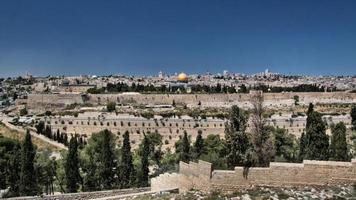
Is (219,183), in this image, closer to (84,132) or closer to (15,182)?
(15,182)

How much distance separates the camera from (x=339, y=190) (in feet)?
45.9

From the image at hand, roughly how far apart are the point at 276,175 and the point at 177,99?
81.0 meters

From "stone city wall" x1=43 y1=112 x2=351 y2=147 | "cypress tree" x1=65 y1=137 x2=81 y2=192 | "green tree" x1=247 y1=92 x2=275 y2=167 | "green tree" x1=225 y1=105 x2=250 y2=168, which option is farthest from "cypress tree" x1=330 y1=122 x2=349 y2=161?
"stone city wall" x1=43 y1=112 x2=351 y2=147

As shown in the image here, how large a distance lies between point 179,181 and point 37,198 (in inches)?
263

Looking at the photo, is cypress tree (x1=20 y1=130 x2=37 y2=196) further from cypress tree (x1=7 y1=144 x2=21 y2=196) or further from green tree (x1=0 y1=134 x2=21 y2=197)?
cypress tree (x1=7 y1=144 x2=21 y2=196)

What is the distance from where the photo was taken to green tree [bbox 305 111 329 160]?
87.9 ft

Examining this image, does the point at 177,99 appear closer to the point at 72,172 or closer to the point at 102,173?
the point at 102,173

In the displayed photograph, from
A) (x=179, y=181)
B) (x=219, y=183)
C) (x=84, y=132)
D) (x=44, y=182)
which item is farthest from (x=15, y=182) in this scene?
(x=84, y=132)

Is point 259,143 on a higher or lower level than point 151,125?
higher

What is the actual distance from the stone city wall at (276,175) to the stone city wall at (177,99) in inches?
3019

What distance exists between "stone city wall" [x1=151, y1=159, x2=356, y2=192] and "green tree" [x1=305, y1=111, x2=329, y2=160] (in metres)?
10.6

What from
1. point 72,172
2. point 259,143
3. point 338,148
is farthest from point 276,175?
point 72,172

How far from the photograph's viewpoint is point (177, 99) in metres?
96.4

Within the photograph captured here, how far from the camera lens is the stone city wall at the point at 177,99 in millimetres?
94312
